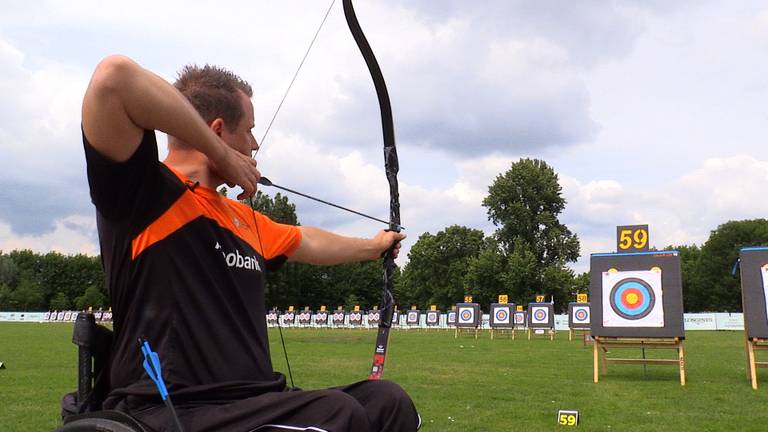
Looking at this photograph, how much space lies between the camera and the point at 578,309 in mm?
25547

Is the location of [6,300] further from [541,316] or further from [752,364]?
[752,364]

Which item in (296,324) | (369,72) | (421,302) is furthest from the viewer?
(421,302)

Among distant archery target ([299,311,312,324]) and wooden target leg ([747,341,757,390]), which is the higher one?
distant archery target ([299,311,312,324])

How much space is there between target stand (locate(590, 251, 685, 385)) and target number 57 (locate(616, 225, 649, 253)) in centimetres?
14

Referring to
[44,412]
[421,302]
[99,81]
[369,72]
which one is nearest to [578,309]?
[44,412]

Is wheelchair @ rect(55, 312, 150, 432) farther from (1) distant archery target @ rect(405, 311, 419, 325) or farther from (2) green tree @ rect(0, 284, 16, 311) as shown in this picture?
(2) green tree @ rect(0, 284, 16, 311)

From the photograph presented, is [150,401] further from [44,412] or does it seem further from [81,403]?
[44,412]

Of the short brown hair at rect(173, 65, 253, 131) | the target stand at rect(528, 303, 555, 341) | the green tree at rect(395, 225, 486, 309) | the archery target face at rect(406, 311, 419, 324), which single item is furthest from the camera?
the green tree at rect(395, 225, 486, 309)

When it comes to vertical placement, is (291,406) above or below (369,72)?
below

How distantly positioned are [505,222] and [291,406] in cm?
4688

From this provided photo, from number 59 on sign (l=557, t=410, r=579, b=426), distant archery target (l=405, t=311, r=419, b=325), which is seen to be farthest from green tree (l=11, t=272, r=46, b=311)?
number 59 on sign (l=557, t=410, r=579, b=426)

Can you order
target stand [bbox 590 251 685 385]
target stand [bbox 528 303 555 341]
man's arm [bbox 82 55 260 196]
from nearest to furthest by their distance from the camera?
man's arm [bbox 82 55 260 196], target stand [bbox 590 251 685 385], target stand [bbox 528 303 555 341]

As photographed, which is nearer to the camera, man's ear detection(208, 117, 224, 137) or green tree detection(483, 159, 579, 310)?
man's ear detection(208, 117, 224, 137)

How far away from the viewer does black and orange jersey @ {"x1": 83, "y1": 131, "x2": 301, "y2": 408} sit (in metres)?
1.49
